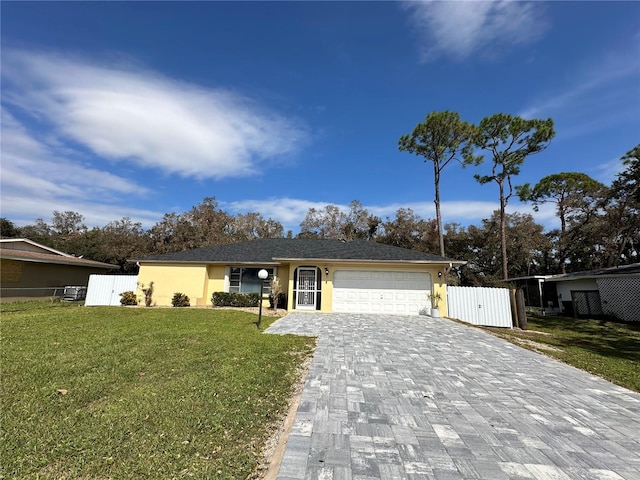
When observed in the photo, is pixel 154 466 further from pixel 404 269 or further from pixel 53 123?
pixel 53 123

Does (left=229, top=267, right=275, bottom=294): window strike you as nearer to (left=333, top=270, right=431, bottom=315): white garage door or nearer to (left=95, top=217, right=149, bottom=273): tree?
(left=333, top=270, right=431, bottom=315): white garage door

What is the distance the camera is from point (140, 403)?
3500 millimetres

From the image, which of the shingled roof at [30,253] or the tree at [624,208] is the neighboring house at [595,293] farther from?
the shingled roof at [30,253]

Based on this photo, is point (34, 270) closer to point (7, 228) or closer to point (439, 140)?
point (7, 228)

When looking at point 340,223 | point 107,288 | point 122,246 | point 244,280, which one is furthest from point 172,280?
point 340,223

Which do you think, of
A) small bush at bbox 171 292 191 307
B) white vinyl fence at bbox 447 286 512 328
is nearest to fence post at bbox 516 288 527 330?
white vinyl fence at bbox 447 286 512 328

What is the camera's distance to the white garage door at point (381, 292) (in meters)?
13.3

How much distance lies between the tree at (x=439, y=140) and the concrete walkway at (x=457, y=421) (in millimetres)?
16331

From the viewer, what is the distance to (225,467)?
7.84ft

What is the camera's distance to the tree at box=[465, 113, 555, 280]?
2006 centimetres

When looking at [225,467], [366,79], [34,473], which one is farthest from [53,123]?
[225,467]

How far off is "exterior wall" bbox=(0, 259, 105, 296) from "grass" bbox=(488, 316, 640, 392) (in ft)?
81.6

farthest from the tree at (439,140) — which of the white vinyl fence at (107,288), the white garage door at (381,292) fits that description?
the white vinyl fence at (107,288)

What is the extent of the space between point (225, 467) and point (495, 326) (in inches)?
526
